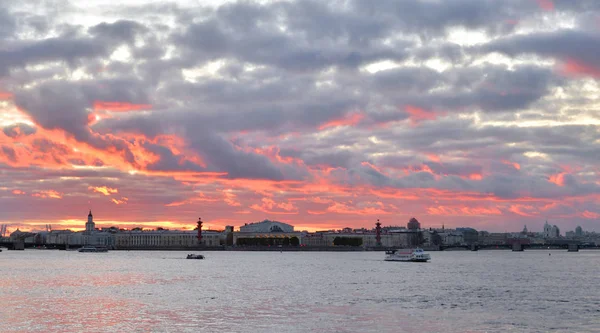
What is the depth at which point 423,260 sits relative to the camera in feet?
462

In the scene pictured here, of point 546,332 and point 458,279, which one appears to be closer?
point 546,332

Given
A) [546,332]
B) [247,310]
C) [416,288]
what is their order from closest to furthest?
[546,332] < [247,310] < [416,288]

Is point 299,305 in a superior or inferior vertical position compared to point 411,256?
inferior

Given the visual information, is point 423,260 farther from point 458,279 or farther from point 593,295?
point 593,295

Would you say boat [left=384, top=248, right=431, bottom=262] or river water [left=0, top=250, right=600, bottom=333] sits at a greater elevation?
boat [left=384, top=248, right=431, bottom=262]

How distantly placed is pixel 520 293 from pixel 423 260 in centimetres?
7601

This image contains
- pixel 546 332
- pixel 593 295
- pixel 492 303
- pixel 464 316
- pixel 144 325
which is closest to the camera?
pixel 546 332

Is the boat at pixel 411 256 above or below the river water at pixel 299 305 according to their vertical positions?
above

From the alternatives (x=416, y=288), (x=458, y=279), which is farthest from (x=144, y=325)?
(x=458, y=279)

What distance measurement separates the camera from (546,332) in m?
40.8

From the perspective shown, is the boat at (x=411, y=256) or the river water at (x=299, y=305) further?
the boat at (x=411, y=256)

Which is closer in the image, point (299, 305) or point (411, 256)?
point (299, 305)

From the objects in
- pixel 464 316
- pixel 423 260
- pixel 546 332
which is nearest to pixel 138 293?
pixel 464 316

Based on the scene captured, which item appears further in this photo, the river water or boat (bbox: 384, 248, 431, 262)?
boat (bbox: 384, 248, 431, 262)
